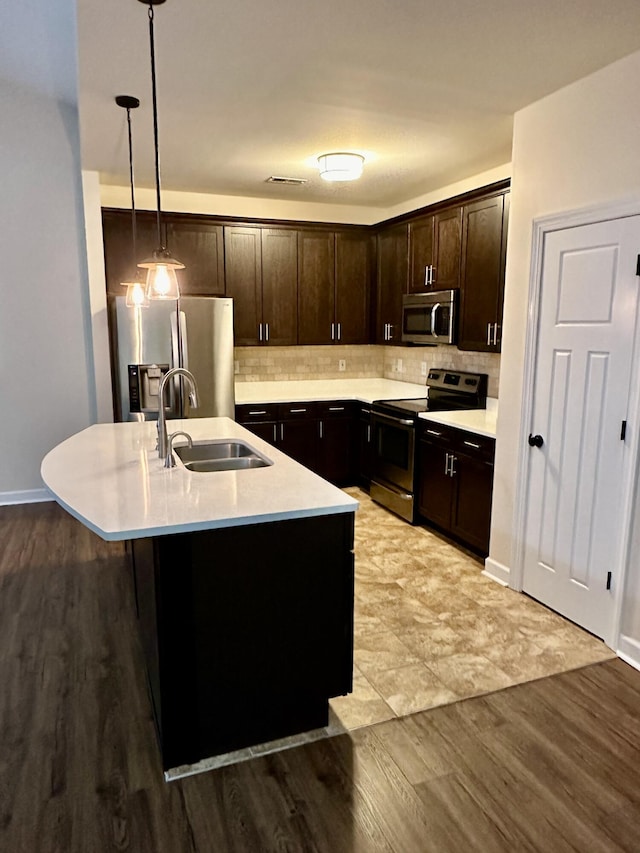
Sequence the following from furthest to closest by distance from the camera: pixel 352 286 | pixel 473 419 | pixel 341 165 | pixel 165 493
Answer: pixel 352 286 → pixel 473 419 → pixel 341 165 → pixel 165 493

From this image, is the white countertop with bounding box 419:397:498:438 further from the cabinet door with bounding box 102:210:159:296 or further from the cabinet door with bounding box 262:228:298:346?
the cabinet door with bounding box 102:210:159:296

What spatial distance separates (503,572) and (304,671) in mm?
1763

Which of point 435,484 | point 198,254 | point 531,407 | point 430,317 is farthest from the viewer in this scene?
point 198,254

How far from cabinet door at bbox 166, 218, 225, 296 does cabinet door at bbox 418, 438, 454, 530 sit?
224 centimetres

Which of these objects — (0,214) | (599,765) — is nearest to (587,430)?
(599,765)

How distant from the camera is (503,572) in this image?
3465mm

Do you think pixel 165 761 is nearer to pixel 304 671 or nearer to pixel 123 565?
pixel 304 671

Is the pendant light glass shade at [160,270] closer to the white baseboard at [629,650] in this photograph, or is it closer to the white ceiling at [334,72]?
the white ceiling at [334,72]

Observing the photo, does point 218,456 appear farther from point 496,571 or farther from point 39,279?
point 39,279

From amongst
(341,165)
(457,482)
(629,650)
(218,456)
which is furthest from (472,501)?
(341,165)

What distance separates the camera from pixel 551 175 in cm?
295

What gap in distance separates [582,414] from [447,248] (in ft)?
6.46

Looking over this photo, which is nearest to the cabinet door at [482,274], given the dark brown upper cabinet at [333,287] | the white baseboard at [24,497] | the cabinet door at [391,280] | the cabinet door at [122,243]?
the cabinet door at [391,280]

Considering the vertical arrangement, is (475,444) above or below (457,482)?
above
